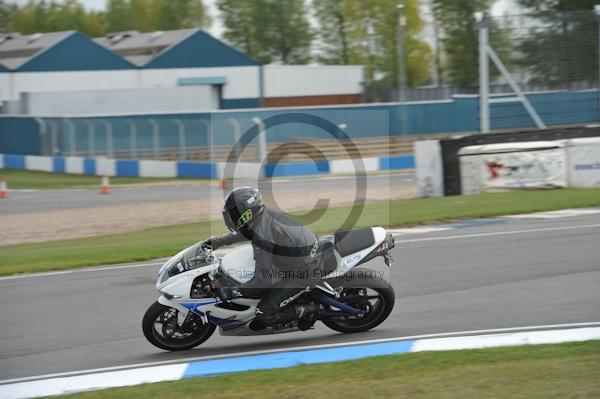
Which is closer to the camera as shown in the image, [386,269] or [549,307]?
[549,307]

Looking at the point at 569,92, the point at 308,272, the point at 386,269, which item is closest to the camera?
the point at 308,272

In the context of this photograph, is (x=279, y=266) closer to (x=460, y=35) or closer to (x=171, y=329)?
(x=171, y=329)

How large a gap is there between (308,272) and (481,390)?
250cm

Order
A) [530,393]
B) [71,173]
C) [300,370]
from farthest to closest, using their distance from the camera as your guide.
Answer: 1. [71,173]
2. [300,370]
3. [530,393]

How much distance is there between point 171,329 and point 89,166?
3204 cm

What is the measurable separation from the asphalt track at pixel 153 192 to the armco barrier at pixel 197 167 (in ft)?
4.91

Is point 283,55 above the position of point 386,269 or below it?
above

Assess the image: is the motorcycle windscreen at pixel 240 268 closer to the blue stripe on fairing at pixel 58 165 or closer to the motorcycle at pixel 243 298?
the motorcycle at pixel 243 298

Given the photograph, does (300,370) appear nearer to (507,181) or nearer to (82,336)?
(82,336)

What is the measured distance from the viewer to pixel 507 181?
21.3 metres

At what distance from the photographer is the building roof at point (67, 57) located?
193 ft

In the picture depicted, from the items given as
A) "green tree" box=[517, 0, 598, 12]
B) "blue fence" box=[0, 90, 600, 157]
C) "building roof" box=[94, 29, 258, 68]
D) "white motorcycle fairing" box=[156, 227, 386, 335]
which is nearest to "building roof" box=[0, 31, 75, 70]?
"building roof" box=[94, 29, 258, 68]

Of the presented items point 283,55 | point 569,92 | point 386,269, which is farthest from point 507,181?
point 283,55

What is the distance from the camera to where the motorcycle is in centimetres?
857
